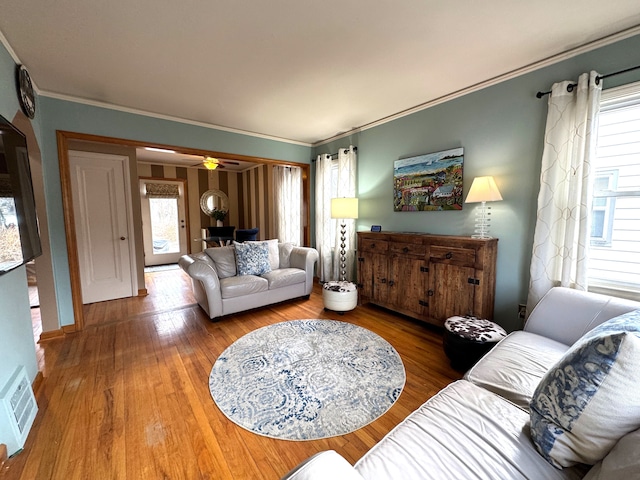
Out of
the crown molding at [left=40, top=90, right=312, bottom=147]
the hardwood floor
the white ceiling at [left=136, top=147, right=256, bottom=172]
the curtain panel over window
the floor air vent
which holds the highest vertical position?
the white ceiling at [left=136, top=147, right=256, bottom=172]

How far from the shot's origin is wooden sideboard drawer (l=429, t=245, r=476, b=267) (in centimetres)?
248

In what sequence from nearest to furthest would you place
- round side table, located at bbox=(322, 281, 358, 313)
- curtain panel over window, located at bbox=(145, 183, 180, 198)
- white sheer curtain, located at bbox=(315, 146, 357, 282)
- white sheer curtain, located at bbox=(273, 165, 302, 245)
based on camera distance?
1. round side table, located at bbox=(322, 281, 358, 313)
2. white sheer curtain, located at bbox=(315, 146, 357, 282)
3. white sheer curtain, located at bbox=(273, 165, 302, 245)
4. curtain panel over window, located at bbox=(145, 183, 180, 198)

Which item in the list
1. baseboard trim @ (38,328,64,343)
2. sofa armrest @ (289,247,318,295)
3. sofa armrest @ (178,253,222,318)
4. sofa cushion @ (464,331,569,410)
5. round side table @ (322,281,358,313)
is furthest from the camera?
sofa armrest @ (289,247,318,295)

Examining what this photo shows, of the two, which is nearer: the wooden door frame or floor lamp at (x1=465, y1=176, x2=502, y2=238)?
floor lamp at (x1=465, y1=176, x2=502, y2=238)

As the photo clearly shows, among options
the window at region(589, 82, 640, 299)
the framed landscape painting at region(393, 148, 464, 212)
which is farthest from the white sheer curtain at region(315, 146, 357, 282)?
the window at region(589, 82, 640, 299)

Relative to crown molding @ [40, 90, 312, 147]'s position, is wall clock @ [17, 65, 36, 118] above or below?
below

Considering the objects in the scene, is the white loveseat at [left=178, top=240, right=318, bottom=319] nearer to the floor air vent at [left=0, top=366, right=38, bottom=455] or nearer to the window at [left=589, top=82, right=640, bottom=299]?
the floor air vent at [left=0, top=366, right=38, bottom=455]

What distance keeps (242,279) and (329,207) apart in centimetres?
191

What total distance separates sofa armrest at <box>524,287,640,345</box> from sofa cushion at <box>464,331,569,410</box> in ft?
0.29

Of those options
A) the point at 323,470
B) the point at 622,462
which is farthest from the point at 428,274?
the point at 323,470

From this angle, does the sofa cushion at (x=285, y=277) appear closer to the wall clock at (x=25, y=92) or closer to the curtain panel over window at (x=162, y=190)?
the wall clock at (x=25, y=92)

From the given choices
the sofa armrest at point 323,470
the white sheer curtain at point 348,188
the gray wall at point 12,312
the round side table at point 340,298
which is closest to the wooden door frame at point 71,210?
the gray wall at point 12,312

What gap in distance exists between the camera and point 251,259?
360 centimetres

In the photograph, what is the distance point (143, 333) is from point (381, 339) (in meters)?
2.57
